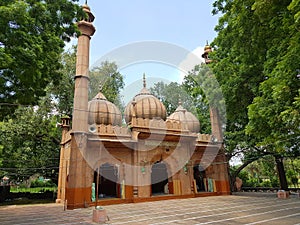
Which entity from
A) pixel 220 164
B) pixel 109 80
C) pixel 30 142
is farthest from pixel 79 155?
pixel 109 80

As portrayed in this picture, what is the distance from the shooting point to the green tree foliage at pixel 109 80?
880 inches

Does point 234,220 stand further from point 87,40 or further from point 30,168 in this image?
point 30,168

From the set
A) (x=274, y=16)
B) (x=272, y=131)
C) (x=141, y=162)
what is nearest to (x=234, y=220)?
(x=272, y=131)

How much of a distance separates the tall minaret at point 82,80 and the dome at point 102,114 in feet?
6.36

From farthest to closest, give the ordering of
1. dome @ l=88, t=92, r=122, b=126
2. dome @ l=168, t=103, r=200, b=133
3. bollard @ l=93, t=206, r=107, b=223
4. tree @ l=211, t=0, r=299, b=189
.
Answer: dome @ l=168, t=103, r=200, b=133, dome @ l=88, t=92, r=122, b=126, bollard @ l=93, t=206, r=107, b=223, tree @ l=211, t=0, r=299, b=189

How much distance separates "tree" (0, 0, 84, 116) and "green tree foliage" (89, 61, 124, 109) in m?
13.3

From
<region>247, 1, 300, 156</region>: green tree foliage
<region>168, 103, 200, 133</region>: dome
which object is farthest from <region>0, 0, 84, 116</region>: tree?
<region>168, 103, 200, 133</region>: dome

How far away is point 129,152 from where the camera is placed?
13828mm

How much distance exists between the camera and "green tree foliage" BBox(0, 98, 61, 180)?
17203 mm

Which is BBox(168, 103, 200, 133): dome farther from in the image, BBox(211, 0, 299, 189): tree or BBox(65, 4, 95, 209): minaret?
BBox(65, 4, 95, 209): minaret

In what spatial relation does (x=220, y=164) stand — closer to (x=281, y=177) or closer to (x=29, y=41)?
(x=281, y=177)

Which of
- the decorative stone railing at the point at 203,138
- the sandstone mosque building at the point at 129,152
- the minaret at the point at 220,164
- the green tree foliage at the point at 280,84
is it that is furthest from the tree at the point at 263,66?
the minaret at the point at 220,164

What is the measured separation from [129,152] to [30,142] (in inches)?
350

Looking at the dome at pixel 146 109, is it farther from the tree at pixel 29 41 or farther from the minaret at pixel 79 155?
the tree at pixel 29 41
